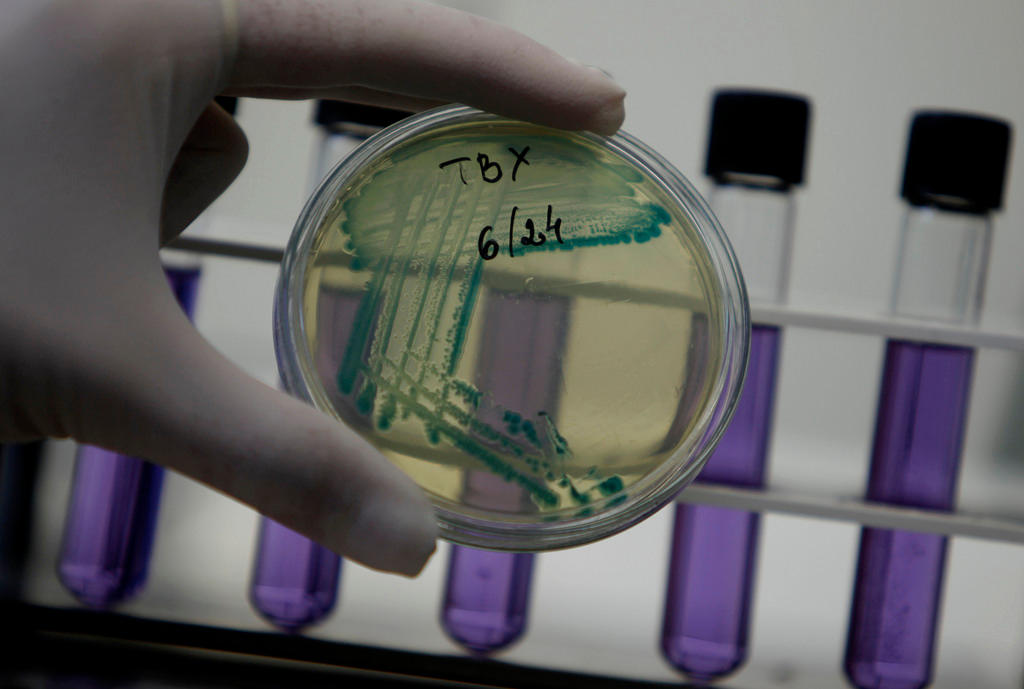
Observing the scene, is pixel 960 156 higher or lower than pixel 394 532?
higher

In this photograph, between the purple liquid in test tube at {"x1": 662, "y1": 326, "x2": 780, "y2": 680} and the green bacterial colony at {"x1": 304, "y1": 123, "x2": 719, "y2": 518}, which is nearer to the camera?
the green bacterial colony at {"x1": 304, "y1": 123, "x2": 719, "y2": 518}

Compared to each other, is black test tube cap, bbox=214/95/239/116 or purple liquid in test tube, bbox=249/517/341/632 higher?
black test tube cap, bbox=214/95/239/116

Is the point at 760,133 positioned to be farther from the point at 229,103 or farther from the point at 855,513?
the point at 229,103

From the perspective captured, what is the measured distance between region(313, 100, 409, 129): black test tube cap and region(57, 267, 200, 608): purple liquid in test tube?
239mm

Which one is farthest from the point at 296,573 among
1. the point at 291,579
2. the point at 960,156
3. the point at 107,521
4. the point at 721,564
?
the point at 960,156

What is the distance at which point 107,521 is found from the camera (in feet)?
2.83

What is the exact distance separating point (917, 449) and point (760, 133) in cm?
36

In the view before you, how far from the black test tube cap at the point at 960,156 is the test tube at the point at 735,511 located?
123mm

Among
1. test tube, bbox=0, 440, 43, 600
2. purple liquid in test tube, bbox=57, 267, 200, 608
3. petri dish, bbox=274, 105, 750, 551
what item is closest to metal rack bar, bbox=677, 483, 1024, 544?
petri dish, bbox=274, 105, 750, 551

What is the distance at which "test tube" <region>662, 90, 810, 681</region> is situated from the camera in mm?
822

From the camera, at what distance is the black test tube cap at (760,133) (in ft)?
2.47

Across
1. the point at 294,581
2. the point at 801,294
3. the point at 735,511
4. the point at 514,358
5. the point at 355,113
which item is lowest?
the point at 294,581

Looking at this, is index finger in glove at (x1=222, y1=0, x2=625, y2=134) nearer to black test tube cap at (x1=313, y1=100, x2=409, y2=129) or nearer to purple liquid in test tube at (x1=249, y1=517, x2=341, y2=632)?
black test tube cap at (x1=313, y1=100, x2=409, y2=129)

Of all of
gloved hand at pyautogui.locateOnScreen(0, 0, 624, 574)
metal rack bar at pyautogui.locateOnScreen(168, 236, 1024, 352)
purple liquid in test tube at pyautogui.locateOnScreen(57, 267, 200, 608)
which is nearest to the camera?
gloved hand at pyautogui.locateOnScreen(0, 0, 624, 574)
